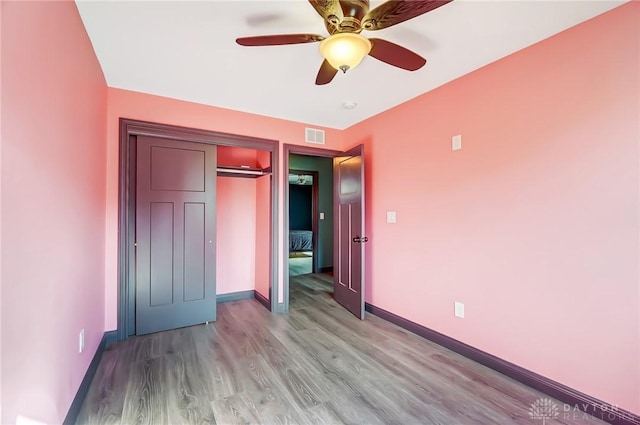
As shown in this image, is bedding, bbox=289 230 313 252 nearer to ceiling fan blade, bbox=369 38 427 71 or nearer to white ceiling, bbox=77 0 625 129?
white ceiling, bbox=77 0 625 129

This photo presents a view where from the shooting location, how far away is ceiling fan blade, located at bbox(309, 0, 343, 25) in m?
1.35

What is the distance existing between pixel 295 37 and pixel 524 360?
8.96 feet

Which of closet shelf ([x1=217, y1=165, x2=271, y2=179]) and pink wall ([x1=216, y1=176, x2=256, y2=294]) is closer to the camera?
closet shelf ([x1=217, y1=165, x2=271, y2=179])

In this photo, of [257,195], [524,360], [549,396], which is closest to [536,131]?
[524,360]

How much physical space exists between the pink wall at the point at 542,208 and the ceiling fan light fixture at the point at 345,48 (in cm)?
134

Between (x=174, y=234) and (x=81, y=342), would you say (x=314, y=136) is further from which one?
(x=81, y=342)

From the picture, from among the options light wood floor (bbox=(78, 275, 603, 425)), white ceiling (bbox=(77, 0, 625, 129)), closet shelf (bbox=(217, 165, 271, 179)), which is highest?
white ceiling (bbox=(77, 0, 625, 129))

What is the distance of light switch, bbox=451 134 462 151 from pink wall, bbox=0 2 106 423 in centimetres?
282

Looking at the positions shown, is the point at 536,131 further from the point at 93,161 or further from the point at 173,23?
the point at 93,161

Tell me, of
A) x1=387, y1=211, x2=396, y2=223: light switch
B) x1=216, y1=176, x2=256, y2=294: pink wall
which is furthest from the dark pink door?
x1=216, y1=176, x2=256, y2=294: pink wall

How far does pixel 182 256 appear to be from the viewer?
3.12 m

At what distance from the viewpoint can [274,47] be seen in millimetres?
2094

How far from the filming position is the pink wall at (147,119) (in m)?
2.70

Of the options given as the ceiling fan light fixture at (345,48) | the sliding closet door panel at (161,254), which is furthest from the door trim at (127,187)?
the ceiling fan light fixture at (345,48)
